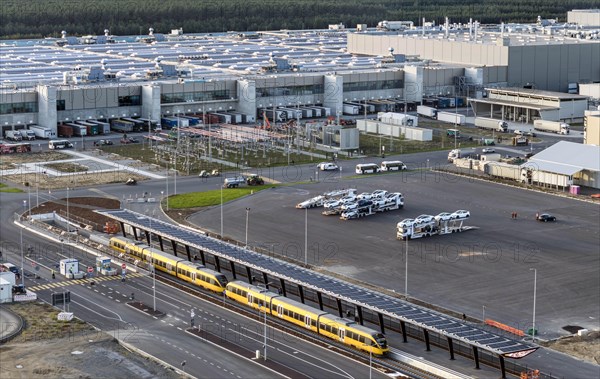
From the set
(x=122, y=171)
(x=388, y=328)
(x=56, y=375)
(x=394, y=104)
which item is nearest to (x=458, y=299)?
(x=388, y=328)

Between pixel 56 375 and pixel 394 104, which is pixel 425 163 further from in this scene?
pixel 56 375

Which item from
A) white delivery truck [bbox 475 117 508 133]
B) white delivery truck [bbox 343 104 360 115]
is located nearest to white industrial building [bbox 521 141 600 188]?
white delivery truck [bbox 475 117 508 133]

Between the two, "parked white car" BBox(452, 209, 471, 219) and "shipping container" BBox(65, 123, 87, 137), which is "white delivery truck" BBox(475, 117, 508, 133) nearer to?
"shipping container" BBox(65, 123, 87, 137)

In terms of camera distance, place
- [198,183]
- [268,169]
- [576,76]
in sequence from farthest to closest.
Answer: [576,76]
[268,169]
[198,183]

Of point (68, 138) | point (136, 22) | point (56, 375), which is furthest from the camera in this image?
point (136, 22)

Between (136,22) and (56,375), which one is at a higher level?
(136,22)
